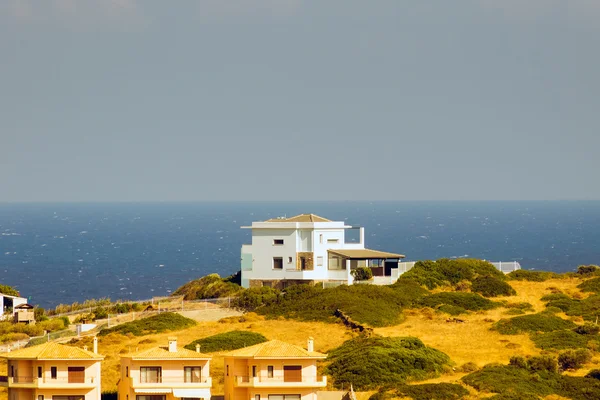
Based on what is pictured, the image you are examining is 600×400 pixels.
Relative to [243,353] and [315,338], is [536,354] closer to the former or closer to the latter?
[315,338]

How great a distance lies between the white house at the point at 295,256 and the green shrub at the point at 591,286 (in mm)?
12066

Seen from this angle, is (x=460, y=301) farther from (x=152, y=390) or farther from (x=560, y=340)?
(x=152, y=390)

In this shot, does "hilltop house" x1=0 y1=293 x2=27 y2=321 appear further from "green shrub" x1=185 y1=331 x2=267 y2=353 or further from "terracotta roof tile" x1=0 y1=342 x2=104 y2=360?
"terracotta roof tile" x1=0 y1=342 x2=104 y2=360

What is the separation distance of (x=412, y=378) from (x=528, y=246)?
483ft

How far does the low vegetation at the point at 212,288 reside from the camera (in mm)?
81500

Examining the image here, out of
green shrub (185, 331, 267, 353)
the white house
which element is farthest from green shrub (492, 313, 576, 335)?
the white house

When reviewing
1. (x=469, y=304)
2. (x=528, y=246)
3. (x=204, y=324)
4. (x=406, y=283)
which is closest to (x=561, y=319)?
(x=469, y=304)

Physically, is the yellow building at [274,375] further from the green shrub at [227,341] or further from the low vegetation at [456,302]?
the low vegetation at [456,302]

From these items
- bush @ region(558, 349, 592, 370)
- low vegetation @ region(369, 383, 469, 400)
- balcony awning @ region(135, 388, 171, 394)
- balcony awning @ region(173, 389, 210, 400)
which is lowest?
low vegetation @ region(369, 383, 469, 400)

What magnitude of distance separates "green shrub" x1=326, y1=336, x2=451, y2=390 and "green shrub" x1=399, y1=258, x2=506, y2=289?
18.2 metres

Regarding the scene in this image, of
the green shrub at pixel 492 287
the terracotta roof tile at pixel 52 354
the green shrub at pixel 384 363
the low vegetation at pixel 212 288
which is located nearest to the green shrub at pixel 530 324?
the green shrub at pixel 384 363

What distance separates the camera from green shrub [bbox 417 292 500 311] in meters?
72.8

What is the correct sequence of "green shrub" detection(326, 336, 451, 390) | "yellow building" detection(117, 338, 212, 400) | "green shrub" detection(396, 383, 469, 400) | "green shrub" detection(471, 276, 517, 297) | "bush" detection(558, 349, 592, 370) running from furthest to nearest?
"green shrub" detection(471, 276, 517, 297) < "bush" detection(558, 349, 592, 370) < "green shrub" detection(326, 336, 451, 390) < "green shrub" detection(396, 383, 469, 400) < "yellow building" detection(117, 338, 212, 400)

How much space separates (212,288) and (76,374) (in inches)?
1494
